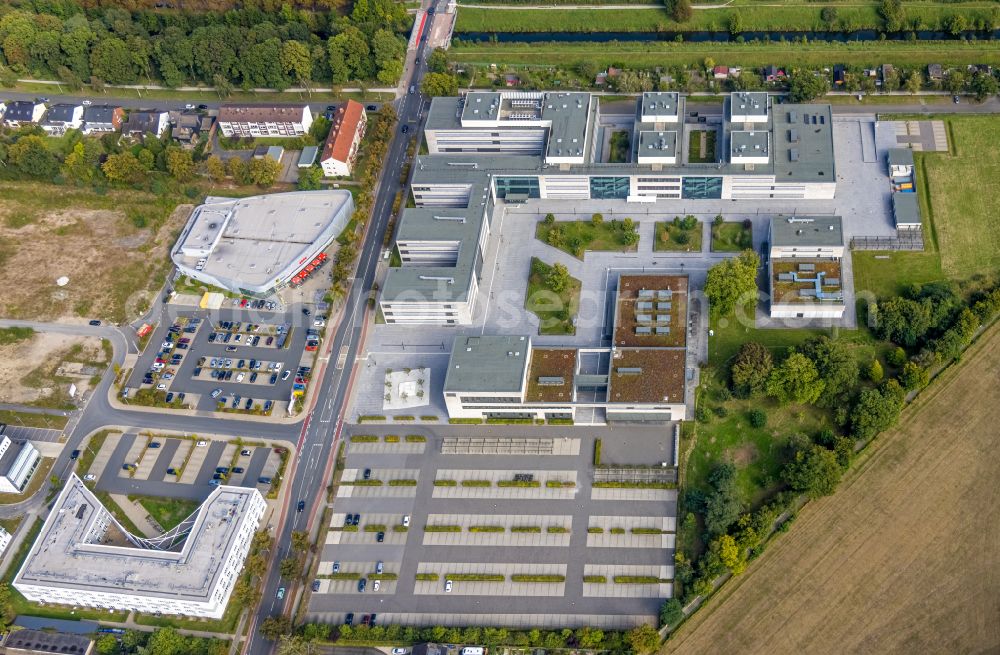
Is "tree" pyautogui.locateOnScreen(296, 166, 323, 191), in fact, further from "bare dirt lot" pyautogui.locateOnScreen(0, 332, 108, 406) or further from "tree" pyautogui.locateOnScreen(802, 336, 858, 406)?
"tree" pyautogui.locateOnScreen(802, 336, 858, 406)

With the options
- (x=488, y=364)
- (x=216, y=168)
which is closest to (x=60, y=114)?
(x=216, y=168)

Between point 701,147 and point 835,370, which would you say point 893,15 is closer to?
point 701,147

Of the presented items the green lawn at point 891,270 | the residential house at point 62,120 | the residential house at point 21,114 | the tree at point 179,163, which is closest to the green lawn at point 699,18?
the green lawn at point 891,270

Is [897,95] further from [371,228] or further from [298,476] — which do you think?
[298,476]

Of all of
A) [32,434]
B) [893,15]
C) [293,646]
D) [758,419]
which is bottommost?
[293,646]

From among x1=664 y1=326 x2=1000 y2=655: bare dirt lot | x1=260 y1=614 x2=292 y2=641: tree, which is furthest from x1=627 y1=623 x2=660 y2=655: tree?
Result: x1=260 y1=614 x2=292 y2=641: tree

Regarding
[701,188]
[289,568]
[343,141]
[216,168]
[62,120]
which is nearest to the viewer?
[289,568]
